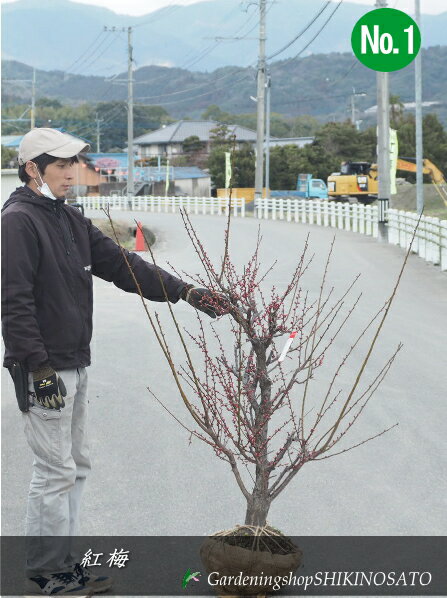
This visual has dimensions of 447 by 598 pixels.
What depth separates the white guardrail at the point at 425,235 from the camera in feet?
70.7

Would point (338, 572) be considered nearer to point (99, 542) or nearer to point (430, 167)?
point (99, 542)

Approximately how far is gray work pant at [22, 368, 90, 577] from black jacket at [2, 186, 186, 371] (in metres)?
0.15

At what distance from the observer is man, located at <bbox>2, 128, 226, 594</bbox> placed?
4672 mm

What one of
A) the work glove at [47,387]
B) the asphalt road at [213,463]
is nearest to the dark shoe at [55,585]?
the work glove at [47,387]

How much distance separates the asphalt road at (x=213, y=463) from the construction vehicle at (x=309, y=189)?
59.6m

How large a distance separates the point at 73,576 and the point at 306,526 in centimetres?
176

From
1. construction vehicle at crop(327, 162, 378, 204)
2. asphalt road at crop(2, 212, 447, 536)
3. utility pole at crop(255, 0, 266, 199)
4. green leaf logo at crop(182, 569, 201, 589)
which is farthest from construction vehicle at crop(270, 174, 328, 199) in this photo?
green leaf logo at crop(182, 569, 201, 589)

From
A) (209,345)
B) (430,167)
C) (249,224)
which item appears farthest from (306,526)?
(430,167)

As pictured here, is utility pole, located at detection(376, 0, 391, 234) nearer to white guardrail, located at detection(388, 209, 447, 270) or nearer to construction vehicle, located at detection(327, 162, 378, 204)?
white guardrail, located at detection(388, 209, 447, 270)

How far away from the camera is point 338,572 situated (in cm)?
543

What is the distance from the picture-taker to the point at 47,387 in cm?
466

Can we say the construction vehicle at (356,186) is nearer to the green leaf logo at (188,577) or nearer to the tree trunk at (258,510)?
the green leaf logo at (188,577)

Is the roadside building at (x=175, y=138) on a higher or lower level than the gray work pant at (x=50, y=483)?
higher

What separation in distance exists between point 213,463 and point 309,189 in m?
66.9
